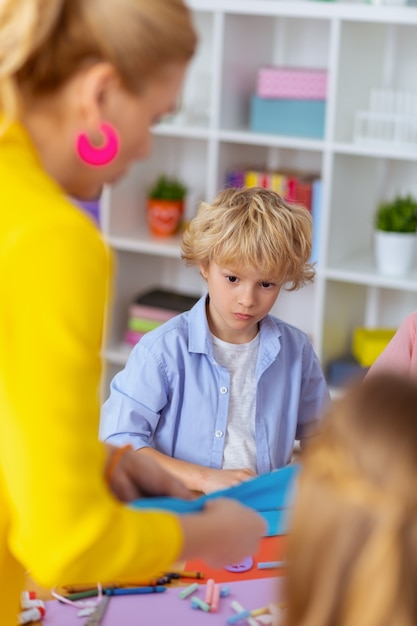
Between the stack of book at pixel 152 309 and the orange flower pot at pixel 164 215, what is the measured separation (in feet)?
0.77

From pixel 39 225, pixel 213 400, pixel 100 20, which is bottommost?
pixel 213 400

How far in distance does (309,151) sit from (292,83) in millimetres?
317

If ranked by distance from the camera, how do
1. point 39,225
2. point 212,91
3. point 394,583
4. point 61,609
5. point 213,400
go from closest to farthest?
point 394,583 < point 39,225 < point 61,609 < point 213,400 < point 212,91

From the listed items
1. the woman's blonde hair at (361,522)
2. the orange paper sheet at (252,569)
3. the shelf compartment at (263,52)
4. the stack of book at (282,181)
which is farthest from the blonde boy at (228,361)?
the shelf compartment at (263,52)

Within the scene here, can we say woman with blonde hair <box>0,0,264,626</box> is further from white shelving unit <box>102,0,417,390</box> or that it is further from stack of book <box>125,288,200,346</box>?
stack of book <box>125,288,200,346</box>

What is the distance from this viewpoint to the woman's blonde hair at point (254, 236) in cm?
205

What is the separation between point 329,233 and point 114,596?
2.15 m

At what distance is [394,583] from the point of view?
884 mm

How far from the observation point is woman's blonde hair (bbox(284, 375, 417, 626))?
0.89 meters

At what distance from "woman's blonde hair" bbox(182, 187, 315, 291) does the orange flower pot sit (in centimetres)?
182

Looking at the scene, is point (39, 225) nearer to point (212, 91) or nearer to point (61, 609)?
point (61, 609)

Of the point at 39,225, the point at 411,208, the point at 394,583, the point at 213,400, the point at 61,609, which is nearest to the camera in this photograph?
the point at 394,583

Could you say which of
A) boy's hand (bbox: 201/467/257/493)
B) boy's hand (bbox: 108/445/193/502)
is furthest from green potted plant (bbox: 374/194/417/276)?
boy's hand (bbox: 108/445/193/502)

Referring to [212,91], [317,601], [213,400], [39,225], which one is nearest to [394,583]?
[317,601]
